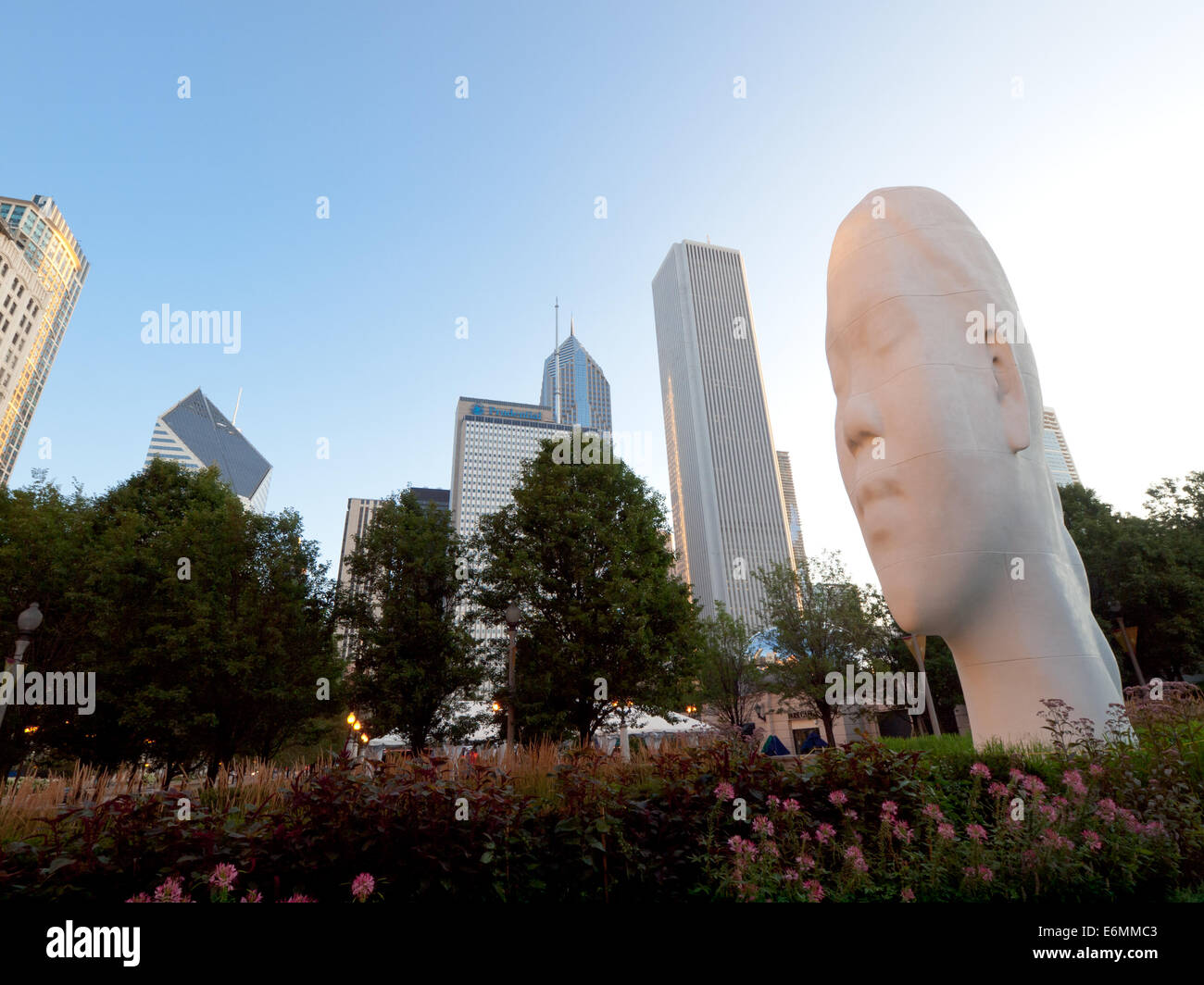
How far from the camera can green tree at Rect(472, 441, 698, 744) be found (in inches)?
717

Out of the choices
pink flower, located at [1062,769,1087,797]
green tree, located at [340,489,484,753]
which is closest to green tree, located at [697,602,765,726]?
green tree, located at [340,489,484,753]

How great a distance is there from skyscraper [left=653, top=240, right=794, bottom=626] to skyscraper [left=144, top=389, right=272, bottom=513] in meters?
97.2

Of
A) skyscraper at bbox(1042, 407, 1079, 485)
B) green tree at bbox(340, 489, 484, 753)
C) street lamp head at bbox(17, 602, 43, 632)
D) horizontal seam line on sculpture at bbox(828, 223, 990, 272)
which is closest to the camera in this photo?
horizontal seam line on sculpture at bbox(828, 223, 990, 272)

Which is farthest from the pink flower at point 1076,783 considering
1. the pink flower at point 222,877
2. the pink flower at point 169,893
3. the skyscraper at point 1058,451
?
the skyscraper at point 1058,451

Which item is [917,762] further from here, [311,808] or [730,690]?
[730,690]

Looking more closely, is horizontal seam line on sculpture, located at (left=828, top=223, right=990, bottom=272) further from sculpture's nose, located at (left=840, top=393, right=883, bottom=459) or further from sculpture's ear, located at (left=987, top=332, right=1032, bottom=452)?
sculpture's nose, located at (left=840, top=393, right=883, bottom=459)

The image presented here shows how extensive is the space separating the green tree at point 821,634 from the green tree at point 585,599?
12535mm

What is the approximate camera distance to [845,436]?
935 centimetres

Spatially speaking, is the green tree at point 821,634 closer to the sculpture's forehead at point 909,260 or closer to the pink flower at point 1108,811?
the sculpture's forehead at point 909,260

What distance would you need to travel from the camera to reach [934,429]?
27.3 ft

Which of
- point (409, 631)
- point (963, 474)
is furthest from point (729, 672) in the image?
point (963, 474)

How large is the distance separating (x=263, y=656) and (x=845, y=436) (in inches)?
625

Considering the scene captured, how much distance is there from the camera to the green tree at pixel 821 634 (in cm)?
3042

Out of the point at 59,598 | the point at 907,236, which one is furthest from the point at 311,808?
the point at 59,598
